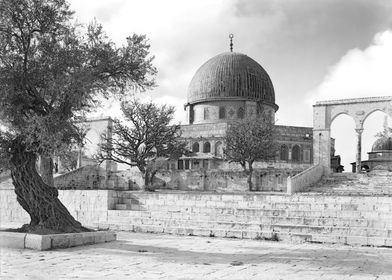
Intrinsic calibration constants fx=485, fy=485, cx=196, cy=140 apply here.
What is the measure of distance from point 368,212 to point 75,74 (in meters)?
10.2

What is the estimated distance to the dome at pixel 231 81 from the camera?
50906 mm

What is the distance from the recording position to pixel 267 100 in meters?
52.0

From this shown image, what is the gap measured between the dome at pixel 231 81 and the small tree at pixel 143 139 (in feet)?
52.9

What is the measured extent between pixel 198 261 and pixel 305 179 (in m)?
21.2

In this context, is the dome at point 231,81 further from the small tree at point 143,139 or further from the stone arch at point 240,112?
the small tree at point 143,139

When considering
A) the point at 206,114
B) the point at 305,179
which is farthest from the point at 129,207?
the point at 206,114

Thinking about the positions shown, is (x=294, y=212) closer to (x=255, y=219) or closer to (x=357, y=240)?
(x=255, y=219)

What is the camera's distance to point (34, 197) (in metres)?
12.1

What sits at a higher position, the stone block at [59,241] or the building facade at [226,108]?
the building facade at [226,108]

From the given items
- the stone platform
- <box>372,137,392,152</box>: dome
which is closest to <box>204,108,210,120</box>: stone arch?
<box>372,137,392,152</box>: dome

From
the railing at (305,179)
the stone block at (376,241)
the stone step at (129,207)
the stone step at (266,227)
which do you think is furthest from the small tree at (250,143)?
the stone block at (376,241)

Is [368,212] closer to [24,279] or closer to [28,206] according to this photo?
[28,206]

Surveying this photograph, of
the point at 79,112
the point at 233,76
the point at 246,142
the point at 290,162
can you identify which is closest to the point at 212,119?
the point at 233,76

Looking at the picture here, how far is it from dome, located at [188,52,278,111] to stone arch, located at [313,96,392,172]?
1200cm
